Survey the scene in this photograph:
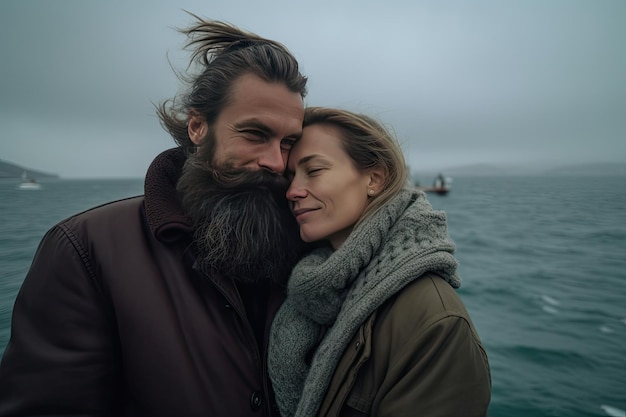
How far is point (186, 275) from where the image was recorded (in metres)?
1.71

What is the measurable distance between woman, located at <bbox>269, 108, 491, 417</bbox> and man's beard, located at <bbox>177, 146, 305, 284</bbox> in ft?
0.44

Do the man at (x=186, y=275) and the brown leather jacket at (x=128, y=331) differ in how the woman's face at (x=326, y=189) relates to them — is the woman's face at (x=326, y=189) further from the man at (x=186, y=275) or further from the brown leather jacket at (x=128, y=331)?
the brown leather jacket at (x=128, y=331)

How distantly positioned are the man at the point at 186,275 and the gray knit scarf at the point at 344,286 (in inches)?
5.1

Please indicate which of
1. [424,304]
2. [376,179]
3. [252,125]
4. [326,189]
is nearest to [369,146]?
[376,179]

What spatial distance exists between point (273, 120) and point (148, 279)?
40.6 inches

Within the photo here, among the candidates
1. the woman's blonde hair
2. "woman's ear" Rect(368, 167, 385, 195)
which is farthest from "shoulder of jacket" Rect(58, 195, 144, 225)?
"woman's ear" Rect(368, 167, 385, 195)

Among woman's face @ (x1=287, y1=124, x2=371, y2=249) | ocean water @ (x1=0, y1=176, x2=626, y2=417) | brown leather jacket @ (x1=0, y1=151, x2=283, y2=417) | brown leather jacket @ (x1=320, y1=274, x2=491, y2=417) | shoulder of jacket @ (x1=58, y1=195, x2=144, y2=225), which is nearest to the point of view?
brown leather jacket @ (x1=320, y1=274, x2=491, y2=417)

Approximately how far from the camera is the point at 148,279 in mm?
1620

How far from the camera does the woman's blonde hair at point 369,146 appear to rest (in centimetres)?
198

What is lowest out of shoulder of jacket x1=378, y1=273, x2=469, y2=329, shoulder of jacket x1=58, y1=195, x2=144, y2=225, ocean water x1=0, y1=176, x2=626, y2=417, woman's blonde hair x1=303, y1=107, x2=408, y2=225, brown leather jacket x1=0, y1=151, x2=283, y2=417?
ocean water x1=0, y1=176, x2=626, y2=417

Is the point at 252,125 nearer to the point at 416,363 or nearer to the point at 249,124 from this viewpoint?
the point at 249,124

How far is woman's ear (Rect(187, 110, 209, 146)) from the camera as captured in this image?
2096 millimetres

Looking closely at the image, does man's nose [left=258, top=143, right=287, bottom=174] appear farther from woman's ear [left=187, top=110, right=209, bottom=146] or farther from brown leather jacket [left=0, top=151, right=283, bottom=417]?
brown leather jacket [left=0, top=151, right=283, bottom=417]

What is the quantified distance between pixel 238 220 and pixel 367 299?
2.55ft
